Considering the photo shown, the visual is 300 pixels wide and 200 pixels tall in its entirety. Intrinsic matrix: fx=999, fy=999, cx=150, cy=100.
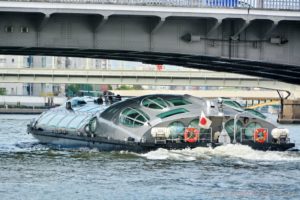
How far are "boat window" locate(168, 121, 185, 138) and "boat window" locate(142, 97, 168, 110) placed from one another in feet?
5.91

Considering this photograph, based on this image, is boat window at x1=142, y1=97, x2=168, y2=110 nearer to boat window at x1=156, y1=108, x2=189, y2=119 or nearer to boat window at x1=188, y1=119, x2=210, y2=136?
boat window at x1=156, y1=108, x2=189, y2=119

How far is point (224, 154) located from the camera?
5372cm

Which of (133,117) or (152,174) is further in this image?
(133,117)

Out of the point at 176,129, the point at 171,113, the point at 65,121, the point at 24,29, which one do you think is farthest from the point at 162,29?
the point at 65,121

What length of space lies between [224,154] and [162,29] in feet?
27.7

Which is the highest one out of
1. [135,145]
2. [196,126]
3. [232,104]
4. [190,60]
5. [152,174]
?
[190,60]

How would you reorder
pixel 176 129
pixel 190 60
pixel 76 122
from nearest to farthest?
pixel 176 129
pixel 190 60
pixel 76 122

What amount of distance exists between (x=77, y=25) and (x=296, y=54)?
43.3ft

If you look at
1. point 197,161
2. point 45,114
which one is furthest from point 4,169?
point 45,114

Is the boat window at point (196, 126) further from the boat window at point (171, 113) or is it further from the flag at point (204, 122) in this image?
the boat window at point (171, 113)

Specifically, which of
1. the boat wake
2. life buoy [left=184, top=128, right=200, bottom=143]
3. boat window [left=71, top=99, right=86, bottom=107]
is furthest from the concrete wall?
boat window [left=71, top=99, right=86, bottom=107]

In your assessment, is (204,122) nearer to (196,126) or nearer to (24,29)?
(196,126)

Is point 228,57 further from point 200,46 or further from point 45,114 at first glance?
point 45,114

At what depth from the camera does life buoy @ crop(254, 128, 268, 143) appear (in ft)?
191
